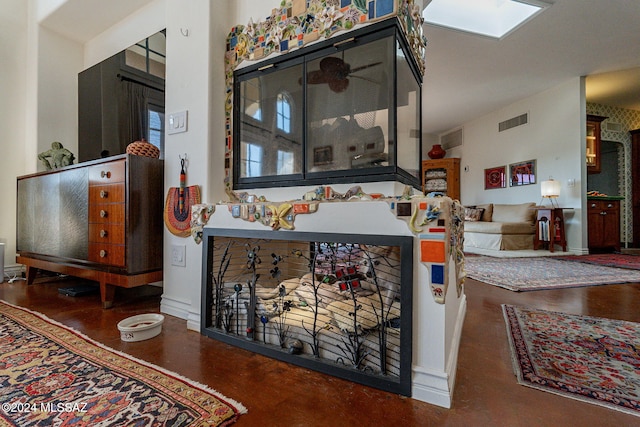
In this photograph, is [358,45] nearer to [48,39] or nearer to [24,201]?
[24,201]

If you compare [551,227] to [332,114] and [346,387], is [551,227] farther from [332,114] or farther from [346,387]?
[346,387]

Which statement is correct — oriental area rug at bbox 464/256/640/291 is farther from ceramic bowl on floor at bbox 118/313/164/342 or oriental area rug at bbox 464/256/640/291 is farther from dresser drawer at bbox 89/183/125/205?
dresser drawer at bbox 89/183/125/205

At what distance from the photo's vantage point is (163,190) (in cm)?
206

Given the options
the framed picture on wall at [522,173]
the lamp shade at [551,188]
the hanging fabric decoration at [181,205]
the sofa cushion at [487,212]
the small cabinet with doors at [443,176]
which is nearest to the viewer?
the hanging fabric decoration at [181,205]

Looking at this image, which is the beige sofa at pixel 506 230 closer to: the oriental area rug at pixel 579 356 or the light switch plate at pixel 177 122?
the oriental area rug at pixel 579 356

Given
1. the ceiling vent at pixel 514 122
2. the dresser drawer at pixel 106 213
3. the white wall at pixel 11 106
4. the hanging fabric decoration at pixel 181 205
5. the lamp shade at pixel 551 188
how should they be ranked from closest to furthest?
1. the hanging fabric decoration at pixel 181 205
2. the dresser drawer at pixel 106 213
3. the white wall at pixel 11 106
4. the lamp shade at pixel 551 188
5. the ceiling vent at pixel 514 122

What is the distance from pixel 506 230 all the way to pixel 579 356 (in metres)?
4.05

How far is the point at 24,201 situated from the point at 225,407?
3.09 meters

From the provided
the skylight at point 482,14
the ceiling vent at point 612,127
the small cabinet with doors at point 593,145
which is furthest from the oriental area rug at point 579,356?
the ceiling vent at point 612,127

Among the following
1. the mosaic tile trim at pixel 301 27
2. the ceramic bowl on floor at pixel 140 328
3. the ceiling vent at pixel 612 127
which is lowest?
the ceramic bowl on floor at pixel 140 328

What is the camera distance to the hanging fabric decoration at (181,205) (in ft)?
5.89

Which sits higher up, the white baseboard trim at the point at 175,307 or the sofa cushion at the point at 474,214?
the sofa cushion at the point at 474,214

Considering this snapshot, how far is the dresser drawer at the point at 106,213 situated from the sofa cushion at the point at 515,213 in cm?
571

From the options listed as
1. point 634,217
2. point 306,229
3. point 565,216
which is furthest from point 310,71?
point 634,217
